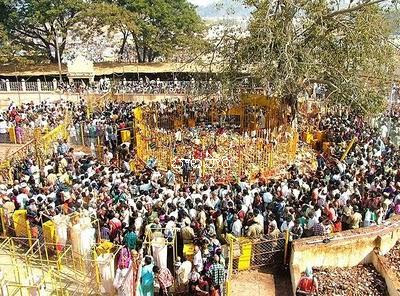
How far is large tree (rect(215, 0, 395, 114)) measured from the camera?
18.5 metres

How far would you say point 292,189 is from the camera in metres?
13.7

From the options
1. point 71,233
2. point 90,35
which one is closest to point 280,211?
point 71,233

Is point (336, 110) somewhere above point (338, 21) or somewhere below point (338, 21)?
below

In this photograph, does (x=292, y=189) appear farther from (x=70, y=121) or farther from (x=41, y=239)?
(x=70, y=121)

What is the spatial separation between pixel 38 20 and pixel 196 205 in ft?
84.2

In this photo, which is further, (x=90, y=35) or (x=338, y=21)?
(x=90, y=35)

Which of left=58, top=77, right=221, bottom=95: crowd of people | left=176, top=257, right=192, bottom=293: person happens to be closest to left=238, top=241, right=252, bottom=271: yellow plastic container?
left=176, top=257, right=192, bottom=293: person

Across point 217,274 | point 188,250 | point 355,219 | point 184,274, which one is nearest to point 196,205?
point 188,250

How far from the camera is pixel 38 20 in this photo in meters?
33.1

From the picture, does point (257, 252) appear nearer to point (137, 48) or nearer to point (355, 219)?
point (355, 219)

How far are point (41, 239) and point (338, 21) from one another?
46.0ft

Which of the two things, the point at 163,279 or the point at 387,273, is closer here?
the point at 163,279

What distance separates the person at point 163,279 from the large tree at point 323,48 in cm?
1003

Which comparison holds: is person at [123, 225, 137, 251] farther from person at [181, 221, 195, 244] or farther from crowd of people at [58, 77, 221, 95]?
crowd of people at [58, 77, 221, 95]
